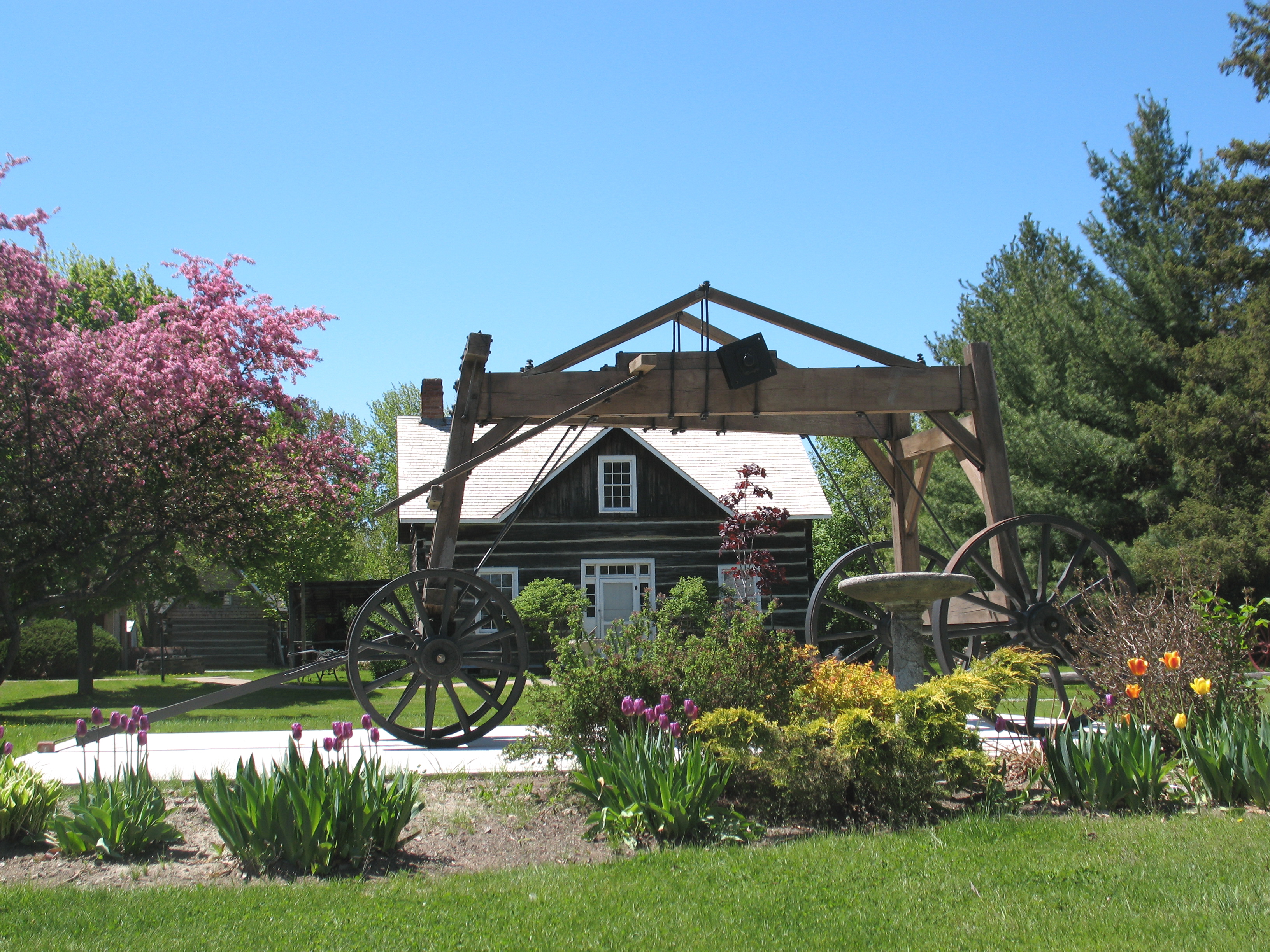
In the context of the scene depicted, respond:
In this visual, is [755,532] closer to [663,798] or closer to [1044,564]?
[1044,564]

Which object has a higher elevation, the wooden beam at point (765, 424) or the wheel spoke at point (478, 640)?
the wooden beam at point (765, 424)

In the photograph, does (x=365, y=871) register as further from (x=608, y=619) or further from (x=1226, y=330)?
(x=1226, y=330)

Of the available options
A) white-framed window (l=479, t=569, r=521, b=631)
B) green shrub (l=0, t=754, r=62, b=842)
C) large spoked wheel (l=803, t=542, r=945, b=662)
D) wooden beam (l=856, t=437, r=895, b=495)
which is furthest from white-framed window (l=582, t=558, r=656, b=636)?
green shrub (l=0, t=754, r=62, b=842)

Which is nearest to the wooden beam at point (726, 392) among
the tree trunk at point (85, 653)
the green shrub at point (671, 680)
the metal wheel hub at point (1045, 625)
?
the metal wheel hub at point (1045, 625)

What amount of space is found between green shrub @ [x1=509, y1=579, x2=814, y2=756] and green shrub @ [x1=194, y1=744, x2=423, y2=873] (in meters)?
1.41

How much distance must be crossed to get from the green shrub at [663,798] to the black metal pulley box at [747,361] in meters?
3.26

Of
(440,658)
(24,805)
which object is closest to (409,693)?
(440,658)

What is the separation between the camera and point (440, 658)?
7.41 metres

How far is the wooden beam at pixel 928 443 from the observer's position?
8.21m

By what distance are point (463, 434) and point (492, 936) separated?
4402mm

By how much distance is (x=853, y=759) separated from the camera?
5.31m

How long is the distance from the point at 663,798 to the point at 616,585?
1760 centimetres

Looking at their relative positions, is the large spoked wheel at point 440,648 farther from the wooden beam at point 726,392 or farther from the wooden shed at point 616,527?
the wooden shed at point 616,527

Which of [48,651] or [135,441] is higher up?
[135,441]
